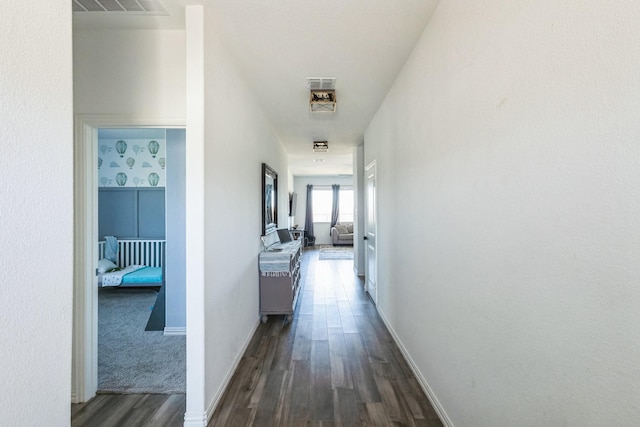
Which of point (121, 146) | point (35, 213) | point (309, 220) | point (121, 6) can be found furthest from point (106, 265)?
point (309, 220)

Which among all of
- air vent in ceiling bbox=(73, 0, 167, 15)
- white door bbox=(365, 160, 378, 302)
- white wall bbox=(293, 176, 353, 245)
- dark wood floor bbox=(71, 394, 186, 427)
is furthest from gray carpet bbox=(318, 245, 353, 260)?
air vent in ceiling bbox=(73, 0, 167, 15)

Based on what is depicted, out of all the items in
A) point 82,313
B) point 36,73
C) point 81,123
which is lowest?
point 82,313

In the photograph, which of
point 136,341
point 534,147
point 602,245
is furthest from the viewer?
point 136,341

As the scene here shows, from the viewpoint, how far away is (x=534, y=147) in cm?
94

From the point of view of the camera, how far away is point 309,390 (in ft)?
6.65

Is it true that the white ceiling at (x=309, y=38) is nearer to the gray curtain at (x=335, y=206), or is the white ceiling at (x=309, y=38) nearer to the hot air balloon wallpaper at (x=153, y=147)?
the hot air balloon wallpaper at (x=153, y=147)

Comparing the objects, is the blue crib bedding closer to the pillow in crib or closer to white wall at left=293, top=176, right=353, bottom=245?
the pillow in crib

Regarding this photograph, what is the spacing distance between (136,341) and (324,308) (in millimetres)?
2192

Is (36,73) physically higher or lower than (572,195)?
higher

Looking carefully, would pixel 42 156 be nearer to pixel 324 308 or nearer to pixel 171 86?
pixel 171 86

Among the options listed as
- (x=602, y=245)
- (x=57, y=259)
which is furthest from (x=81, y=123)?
(x=602, y=245)

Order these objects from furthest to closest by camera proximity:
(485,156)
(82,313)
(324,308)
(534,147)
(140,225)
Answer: (140,225) → (324,308) → (82,313) → (485,156) → (534,147)

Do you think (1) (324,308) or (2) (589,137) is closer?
(2) (589,137)

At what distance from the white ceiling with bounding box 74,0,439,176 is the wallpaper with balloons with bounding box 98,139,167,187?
113 inches
